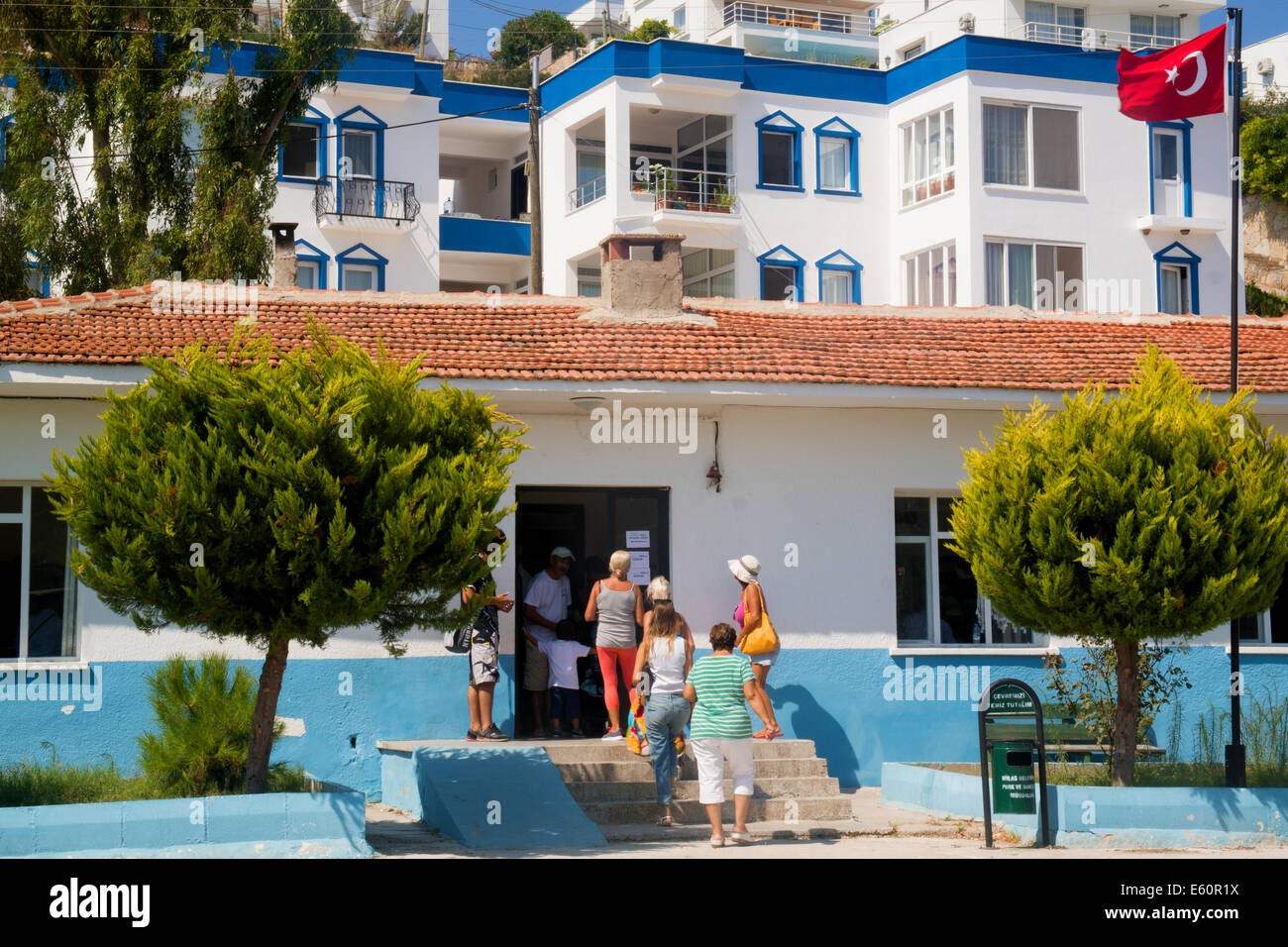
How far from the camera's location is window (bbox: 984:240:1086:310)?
1232 inches

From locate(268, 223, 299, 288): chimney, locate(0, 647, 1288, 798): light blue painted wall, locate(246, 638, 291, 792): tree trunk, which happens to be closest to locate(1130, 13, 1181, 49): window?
locate(0, 647, 1288, 798): light blue painted wall

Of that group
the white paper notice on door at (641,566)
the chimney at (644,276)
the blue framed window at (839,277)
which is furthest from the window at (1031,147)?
the white paper notice on door at (641,566)

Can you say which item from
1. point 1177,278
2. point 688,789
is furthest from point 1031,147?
point 688,789

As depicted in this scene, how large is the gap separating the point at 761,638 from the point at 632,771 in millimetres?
1993

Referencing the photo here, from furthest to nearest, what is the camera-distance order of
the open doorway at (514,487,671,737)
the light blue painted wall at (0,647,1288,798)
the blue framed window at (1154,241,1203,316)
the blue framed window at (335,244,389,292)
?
the blue framed window at (1154,241,1203,316)
the blue framed window at (335,244,389,292)
the open doorway at (514,487,671,737)
the light blue painted wall at (0,647,1288,798)

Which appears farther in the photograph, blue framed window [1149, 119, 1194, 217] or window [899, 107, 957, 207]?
blue framed window [1149, 119, 1194, 217]

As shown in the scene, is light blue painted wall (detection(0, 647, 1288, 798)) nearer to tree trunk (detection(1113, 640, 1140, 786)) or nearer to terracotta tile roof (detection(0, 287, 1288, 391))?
terracotta tile roof (detection(0, 287, 1288, 391))

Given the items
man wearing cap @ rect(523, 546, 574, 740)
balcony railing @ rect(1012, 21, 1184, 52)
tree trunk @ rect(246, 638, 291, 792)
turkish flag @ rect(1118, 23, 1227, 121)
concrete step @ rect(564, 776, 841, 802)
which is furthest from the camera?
balcony railing @ rect(1012, 21, 1184, 52)

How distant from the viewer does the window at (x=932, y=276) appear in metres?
31.6

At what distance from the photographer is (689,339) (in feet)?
50.9

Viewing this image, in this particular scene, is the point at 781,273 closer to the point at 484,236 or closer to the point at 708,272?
the point at 708,272

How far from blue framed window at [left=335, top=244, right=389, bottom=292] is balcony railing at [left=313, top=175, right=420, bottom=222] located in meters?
0.83
